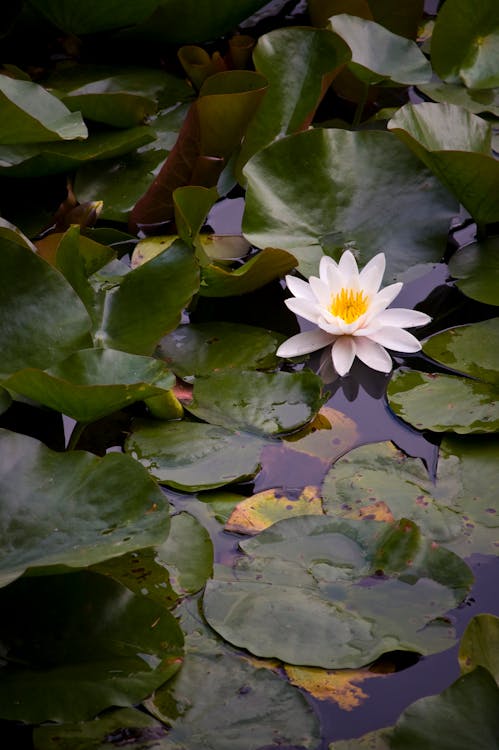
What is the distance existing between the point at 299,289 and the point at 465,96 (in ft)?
2.46

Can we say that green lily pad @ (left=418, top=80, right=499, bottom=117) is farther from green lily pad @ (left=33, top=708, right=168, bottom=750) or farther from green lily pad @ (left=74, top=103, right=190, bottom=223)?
green lily pad @ (left=33, top=708, right=168, bottom=750)

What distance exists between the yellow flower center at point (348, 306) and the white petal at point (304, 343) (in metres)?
0.04

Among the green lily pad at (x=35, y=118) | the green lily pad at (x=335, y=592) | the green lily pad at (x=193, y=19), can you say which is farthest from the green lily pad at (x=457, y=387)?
the green lily pad at (x=193, y=19)

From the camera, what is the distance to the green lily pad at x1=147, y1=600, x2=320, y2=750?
1008 millimetres

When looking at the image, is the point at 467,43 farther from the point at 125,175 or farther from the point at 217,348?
the point at 217,348

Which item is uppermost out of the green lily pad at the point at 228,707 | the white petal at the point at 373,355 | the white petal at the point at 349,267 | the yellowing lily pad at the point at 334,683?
the white petal at the point at 349,267

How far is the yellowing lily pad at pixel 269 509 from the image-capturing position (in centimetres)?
124

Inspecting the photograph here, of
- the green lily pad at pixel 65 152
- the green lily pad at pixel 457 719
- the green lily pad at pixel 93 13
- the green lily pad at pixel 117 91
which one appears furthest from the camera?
the green lily pad at pixel 93 13

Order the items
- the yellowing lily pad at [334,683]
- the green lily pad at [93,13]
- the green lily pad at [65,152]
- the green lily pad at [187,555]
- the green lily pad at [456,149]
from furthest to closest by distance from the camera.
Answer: the green lily pad at [93,13], the green lily pad at [65,152], the green lily pad at [456,149], the green lily pad at [187,555], the yellowing lily pad at [334,683]

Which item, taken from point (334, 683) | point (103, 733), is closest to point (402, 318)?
point (334, 683)

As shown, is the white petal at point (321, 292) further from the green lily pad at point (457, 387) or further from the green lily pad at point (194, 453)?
the green lily pad at point (194, 453)

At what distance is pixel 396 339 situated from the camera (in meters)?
1.50

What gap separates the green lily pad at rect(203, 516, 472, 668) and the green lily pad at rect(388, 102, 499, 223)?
2.21 ft

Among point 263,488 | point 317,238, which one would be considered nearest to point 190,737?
Answer: point 263,488
